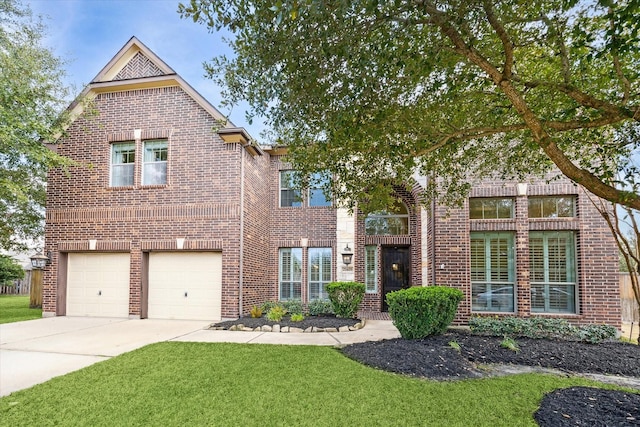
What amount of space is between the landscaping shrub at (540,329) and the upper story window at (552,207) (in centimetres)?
251

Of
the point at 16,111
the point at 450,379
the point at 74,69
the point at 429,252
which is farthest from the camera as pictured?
the point at 74,69

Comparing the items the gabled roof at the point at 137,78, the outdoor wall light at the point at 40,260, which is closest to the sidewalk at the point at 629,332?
the gabled roof at the point at 137,78

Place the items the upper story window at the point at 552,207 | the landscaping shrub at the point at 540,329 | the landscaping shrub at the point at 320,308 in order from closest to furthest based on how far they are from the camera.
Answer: the landscaping shrub at the point at 540,329, the upper story window at the point at 552,207, the landscaping shrub at the point at 320,308

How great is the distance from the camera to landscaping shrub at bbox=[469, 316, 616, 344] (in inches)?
302

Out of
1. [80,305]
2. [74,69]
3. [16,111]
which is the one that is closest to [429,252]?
[80,305]

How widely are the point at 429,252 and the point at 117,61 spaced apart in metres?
11.0

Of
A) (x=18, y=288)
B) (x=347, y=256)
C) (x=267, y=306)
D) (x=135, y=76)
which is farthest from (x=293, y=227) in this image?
(x=18, y=288)

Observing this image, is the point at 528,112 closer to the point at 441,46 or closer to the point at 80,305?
the point at 441,46

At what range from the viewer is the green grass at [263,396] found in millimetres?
3686

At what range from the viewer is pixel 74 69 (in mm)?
11445

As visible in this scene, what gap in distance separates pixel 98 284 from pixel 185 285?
279 centimetres

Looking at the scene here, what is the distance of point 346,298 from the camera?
32.1 feet

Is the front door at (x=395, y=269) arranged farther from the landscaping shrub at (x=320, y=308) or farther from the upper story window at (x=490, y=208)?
the upper story window at (x=490, y=208)

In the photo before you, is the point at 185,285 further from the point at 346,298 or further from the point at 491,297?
the point at 491,297
